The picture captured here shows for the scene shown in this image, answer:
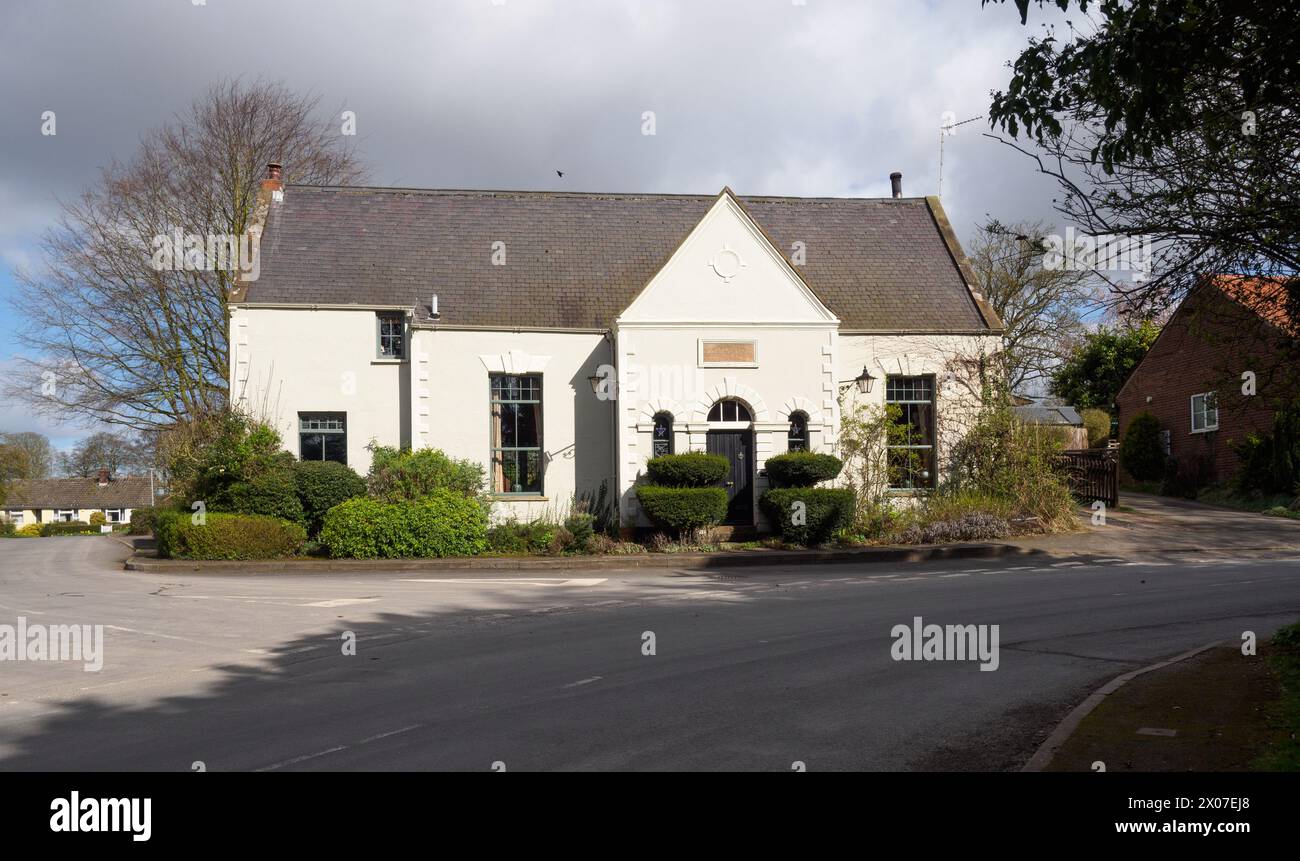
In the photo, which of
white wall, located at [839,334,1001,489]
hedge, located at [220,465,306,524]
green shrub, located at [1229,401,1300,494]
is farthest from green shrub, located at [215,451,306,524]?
green shrub, located at [1229,401,1300,494]

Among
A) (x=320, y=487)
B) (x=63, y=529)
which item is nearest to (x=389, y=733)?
(x=320, y=487)

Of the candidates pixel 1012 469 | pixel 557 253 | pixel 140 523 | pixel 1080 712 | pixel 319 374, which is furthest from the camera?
pixel 140 523

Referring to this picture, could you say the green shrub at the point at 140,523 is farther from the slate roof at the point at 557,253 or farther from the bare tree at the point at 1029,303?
the bare tree at the point at 1029,303

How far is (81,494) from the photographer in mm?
85250

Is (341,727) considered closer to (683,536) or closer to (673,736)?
(673,736)

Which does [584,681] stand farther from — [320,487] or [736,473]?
[320,487]

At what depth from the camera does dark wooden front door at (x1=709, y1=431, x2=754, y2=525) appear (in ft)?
69.8

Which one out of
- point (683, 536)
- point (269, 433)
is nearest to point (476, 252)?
point (269, 433)

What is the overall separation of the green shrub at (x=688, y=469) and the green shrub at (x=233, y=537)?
24.3 ft

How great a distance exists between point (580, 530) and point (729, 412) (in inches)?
175

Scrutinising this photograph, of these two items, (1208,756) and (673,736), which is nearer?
(1208,756)

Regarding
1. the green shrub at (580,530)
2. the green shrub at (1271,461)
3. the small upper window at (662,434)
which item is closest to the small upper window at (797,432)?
the small upper window at (662,434)

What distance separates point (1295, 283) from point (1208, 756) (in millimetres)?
5362

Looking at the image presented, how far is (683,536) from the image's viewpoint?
19.9 metres
